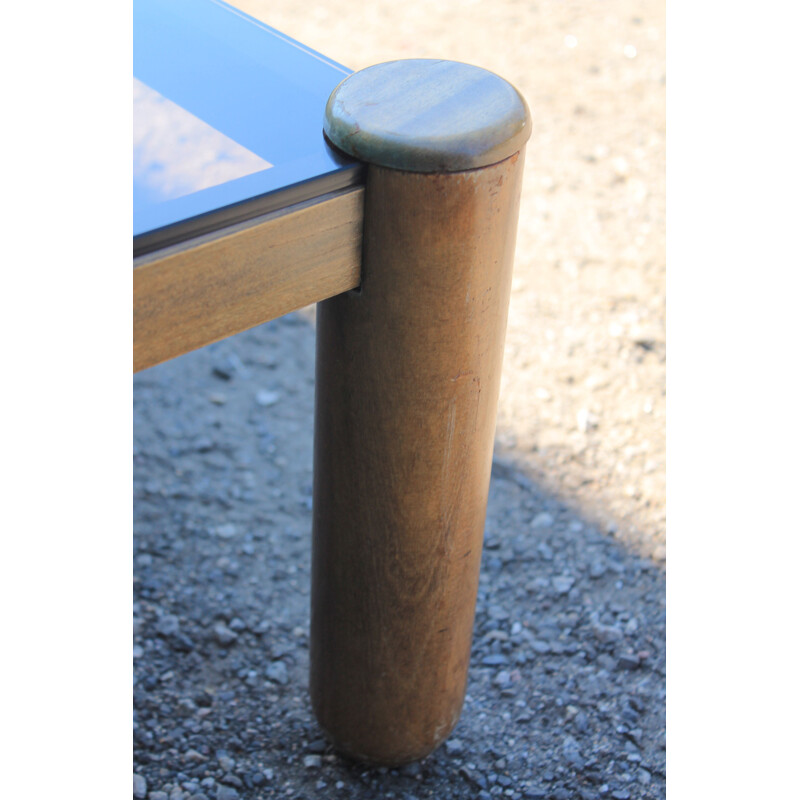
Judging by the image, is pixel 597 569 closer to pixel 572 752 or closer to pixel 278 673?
pixel 572 752

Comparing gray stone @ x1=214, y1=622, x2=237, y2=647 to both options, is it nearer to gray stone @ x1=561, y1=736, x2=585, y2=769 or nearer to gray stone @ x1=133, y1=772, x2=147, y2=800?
gray stone @ x1=133, y1=772, x2=147, y2=800

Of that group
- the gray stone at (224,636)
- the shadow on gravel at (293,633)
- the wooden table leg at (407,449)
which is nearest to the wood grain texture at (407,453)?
the wooden table leg at (407,449)

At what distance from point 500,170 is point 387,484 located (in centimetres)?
27

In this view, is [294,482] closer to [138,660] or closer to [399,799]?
[138,660]

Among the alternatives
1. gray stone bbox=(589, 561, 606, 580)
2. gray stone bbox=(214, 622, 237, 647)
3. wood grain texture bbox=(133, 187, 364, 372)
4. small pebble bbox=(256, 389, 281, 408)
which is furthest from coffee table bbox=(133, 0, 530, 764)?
small pebble bbox=(256, 389, 281, 408)

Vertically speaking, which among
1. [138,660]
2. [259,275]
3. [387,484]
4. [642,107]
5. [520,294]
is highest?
[259,275]

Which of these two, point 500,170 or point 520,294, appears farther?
point 520,294

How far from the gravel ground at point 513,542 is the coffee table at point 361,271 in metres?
0.18

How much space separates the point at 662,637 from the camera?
128 cm

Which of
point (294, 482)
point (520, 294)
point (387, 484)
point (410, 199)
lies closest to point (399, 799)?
point (387, 484)

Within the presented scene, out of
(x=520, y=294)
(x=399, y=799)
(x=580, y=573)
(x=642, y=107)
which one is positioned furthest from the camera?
(x=642, y=107)

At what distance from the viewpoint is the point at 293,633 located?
1282 mm

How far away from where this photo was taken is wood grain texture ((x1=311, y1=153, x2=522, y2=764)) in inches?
29.9

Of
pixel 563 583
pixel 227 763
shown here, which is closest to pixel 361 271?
pixel 227 763
